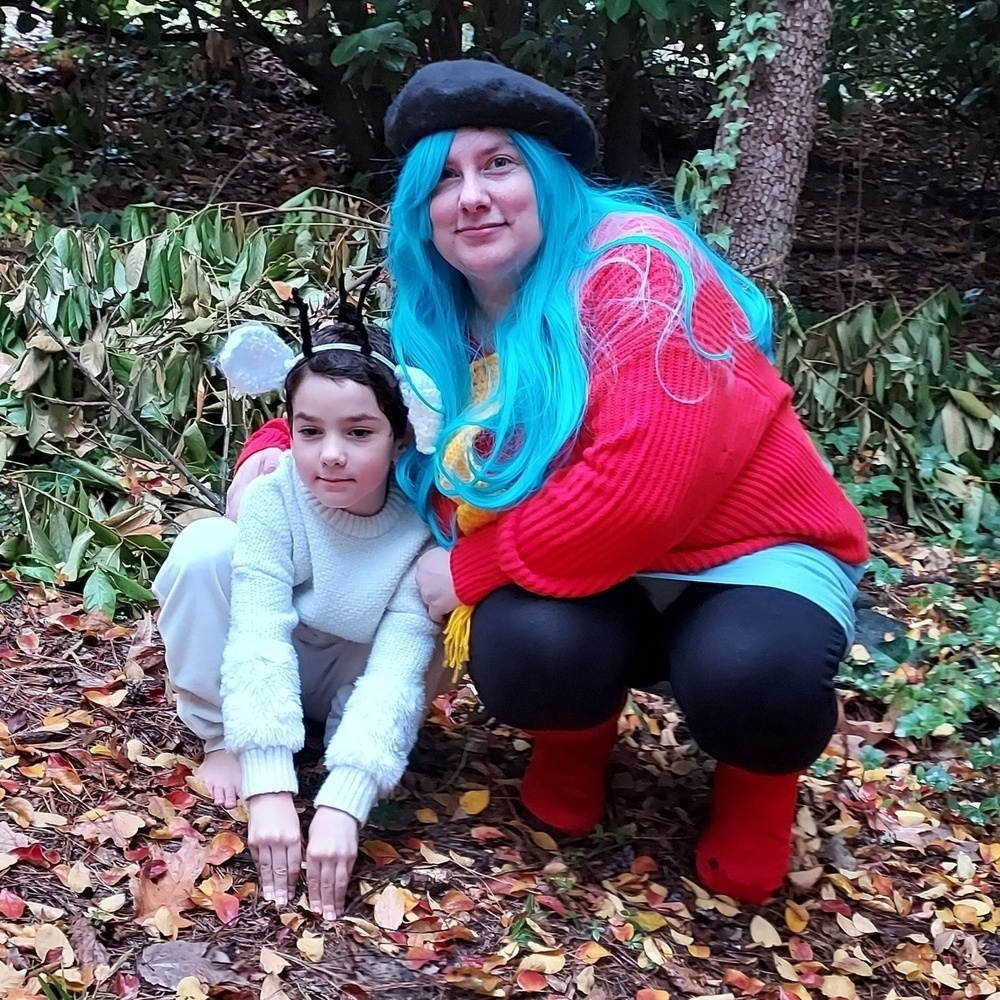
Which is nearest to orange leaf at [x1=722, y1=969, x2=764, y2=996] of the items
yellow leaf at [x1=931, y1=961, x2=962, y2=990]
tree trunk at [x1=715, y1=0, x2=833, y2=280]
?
yellow leaf at [x1=931, y1=961, x2=962, y2=990]

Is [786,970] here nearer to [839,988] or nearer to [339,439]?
[839,988]

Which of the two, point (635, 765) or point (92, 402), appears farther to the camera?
point (92, 402)

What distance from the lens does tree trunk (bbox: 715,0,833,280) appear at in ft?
10.4

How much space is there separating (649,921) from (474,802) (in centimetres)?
37

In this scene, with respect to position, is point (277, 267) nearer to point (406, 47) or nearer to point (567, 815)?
point (406, 47)

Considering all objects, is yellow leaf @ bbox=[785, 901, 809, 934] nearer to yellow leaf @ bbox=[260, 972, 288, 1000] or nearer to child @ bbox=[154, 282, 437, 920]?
child @ bbox=[154, 282, 437, 920]

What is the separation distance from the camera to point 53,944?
5.30ft

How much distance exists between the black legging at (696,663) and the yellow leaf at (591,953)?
0.34 metres

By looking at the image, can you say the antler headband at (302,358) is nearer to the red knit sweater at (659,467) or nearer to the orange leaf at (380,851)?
the red knit sweater at (659,467)

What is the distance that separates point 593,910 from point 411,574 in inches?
24.3

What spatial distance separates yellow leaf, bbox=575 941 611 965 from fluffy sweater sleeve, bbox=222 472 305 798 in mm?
506

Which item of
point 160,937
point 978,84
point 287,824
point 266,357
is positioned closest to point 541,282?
point 266,357

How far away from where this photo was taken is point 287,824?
174 centimetres

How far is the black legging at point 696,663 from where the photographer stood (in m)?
1.70
